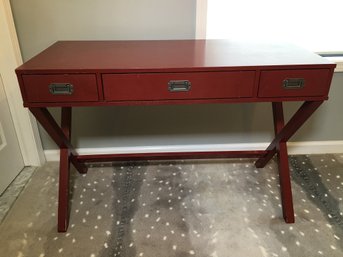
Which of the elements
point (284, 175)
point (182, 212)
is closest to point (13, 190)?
point (182, 212)

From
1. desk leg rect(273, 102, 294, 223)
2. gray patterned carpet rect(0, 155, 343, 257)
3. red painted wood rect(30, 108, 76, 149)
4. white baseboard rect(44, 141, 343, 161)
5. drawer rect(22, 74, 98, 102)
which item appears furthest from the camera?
white baseboard rect(44, 141, 343, 161)

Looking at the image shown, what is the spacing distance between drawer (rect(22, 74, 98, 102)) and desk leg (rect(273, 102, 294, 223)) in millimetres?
938

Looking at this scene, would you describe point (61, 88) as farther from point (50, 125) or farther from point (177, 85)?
point (177, 85)

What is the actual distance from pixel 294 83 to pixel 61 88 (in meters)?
0.92

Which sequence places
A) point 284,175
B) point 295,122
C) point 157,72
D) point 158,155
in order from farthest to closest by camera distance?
point 158,155, point 284,175, point 295,122, point 157,72

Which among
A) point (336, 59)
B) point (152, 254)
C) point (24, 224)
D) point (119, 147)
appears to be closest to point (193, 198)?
point (152, 254)

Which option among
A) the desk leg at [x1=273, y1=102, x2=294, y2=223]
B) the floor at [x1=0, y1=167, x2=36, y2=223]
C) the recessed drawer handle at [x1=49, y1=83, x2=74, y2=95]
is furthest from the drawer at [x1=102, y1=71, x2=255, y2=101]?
the floor at [x1=0, y1=167, x2=36, y2=223]

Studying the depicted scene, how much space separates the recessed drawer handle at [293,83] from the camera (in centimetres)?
113

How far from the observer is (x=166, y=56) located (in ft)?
3.99

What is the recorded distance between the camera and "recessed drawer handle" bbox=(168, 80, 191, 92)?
3.61 feet

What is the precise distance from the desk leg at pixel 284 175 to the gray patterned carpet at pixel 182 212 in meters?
0.06

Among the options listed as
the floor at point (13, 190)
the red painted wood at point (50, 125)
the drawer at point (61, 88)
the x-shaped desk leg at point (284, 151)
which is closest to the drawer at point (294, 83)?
the x-shaped desk leg at point (284, 151)

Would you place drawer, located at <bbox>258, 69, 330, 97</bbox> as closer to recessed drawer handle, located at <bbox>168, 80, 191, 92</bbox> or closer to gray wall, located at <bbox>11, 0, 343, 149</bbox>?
recessed drawer handle, located at <bbox>168, 80, 191, 92</bbox>

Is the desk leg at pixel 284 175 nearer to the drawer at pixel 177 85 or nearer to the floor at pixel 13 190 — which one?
the drawer at pixel 177 85
